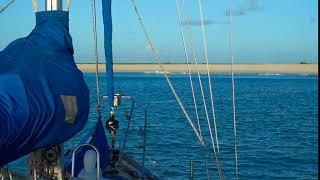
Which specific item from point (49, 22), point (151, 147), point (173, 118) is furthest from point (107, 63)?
point (173, 118)

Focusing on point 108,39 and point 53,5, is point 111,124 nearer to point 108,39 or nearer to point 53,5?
point 108,39

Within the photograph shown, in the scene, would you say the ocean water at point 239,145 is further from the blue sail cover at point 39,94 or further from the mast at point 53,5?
the blue sail cover at point 39,94

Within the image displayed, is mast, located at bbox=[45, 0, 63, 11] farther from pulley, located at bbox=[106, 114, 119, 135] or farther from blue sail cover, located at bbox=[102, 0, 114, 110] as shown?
pulley, located at bbox=[106, 114, 119, 135]

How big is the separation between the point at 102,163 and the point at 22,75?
3.10 meters

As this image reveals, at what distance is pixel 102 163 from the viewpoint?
7293 mm

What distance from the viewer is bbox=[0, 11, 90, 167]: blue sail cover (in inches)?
163

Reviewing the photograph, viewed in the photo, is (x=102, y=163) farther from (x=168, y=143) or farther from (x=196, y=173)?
(x=168, y=143)

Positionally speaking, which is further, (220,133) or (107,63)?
(220,133)

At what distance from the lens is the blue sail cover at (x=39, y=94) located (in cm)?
415

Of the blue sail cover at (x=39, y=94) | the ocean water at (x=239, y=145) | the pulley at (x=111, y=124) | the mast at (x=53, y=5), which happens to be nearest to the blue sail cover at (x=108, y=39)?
the pulley at (x=111, y=124)

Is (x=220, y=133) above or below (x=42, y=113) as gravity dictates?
below

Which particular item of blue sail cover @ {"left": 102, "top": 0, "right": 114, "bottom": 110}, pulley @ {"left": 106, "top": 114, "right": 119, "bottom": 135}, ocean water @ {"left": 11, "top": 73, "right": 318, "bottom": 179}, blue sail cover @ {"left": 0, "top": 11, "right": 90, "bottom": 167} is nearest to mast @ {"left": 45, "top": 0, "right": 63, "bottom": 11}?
blue sail cover @ {"left": 0, "top": 11, "right": 90, "bottom": 167}

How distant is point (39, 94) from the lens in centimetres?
439

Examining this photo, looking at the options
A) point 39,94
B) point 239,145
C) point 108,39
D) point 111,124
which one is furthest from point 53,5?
point 239,145
